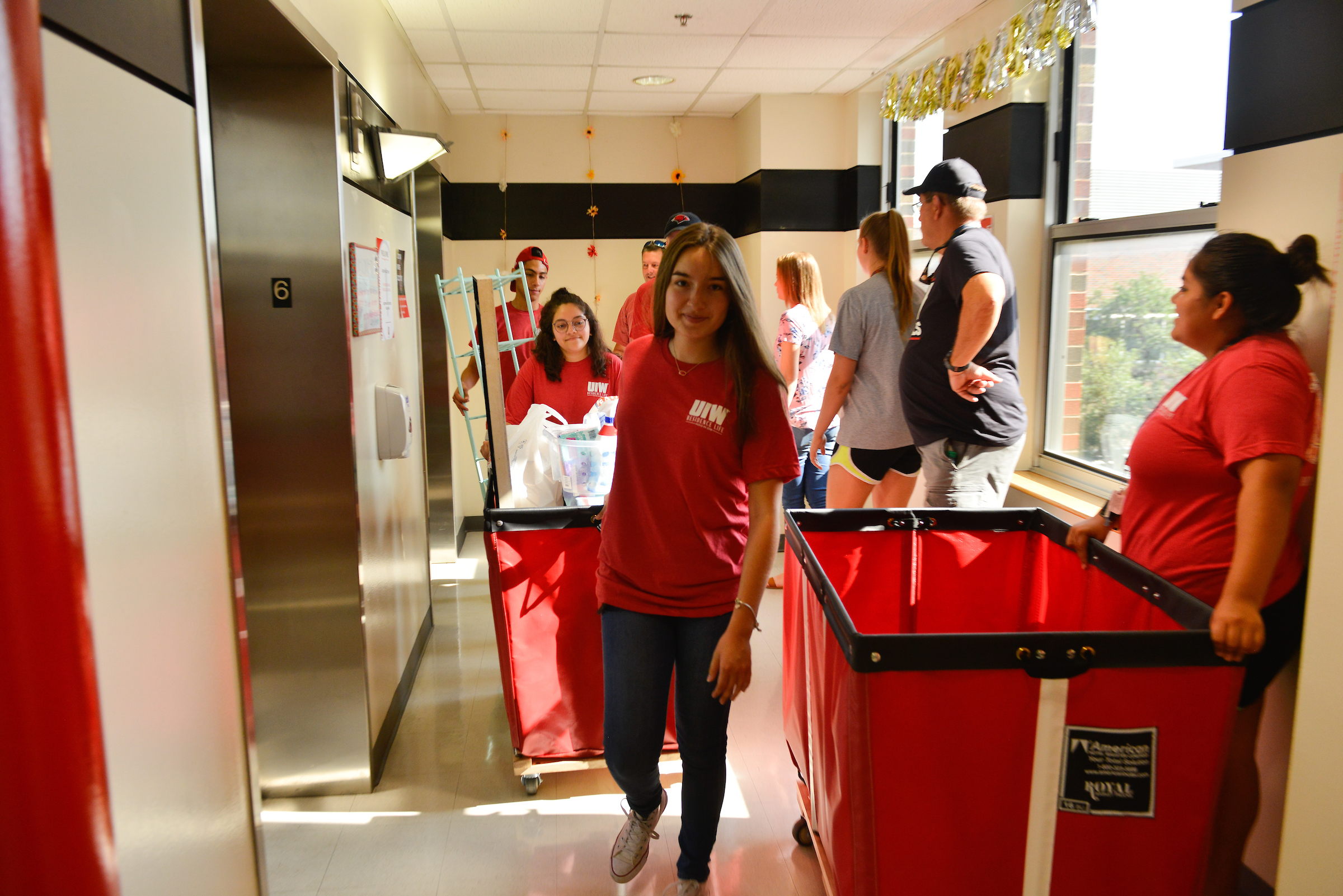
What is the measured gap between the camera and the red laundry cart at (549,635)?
2.38 m

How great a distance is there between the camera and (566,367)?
11.2 feet

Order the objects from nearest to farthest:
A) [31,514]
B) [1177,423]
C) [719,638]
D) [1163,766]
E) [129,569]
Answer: [31,514], [129,569], [1163,766], [1177,423], [719,638]

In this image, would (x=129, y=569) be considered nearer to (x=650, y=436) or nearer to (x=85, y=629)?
(x=85, y=629)

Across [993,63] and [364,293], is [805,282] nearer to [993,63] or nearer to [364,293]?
[993,63]

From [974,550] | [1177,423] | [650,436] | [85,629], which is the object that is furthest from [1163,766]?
[85,629]

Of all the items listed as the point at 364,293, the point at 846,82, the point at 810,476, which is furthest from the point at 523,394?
the point at 846,82

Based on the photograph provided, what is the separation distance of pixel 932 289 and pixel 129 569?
2.33 m

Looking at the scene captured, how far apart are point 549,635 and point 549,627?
0.02m

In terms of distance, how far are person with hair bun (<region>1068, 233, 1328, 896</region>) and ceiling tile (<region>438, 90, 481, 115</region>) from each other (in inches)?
177

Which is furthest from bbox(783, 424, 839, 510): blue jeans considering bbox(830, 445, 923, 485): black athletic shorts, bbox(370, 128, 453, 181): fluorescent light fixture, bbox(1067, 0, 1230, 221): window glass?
bbox(370, 128, 453, 181): fluorescent light fixture

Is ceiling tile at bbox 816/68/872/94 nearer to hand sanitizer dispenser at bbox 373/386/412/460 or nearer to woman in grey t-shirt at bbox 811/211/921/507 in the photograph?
woman in grey t-shirt at bbox 811/211/921/507

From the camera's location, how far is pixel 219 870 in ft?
4.64

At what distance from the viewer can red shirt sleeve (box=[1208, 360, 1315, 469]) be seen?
4.82ft

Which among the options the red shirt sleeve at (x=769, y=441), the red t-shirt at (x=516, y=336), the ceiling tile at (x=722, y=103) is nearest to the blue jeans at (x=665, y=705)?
the red shirt sleeve at (x=769, y=441)
